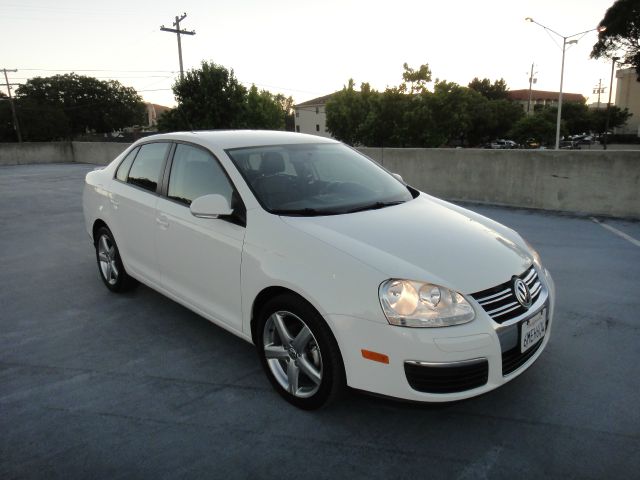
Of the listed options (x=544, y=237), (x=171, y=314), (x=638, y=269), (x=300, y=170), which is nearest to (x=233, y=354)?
(x=171, y=314)

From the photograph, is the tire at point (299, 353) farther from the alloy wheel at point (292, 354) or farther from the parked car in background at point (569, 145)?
the parked car in background at point (569, 145)

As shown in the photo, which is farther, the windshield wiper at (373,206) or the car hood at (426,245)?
the windshield wiper at (373,206)

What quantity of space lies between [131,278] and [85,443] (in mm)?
2261

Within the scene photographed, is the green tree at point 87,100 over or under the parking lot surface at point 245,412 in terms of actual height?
over

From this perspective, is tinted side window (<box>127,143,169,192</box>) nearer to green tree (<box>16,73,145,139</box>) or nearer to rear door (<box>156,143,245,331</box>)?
rear door (<box>156,143,245,331</box>)

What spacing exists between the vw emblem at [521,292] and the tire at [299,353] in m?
1.00

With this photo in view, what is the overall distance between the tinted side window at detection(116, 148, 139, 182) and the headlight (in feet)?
9.90

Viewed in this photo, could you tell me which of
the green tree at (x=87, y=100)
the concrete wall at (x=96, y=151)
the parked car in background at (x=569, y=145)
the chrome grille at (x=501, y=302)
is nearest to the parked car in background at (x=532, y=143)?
the parked car in background at (x=569, y=145)

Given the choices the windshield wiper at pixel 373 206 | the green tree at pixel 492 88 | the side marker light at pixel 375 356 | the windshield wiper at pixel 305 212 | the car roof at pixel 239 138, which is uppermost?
the green tree at pixel 492 88

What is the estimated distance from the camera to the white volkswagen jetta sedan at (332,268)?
2.32 meters

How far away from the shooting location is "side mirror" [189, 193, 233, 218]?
2953 millimetres

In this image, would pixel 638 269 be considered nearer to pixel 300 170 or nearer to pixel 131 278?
pixel 300 170

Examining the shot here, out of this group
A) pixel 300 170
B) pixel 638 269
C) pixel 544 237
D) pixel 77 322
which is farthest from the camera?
pixel 544 237

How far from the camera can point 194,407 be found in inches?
112
